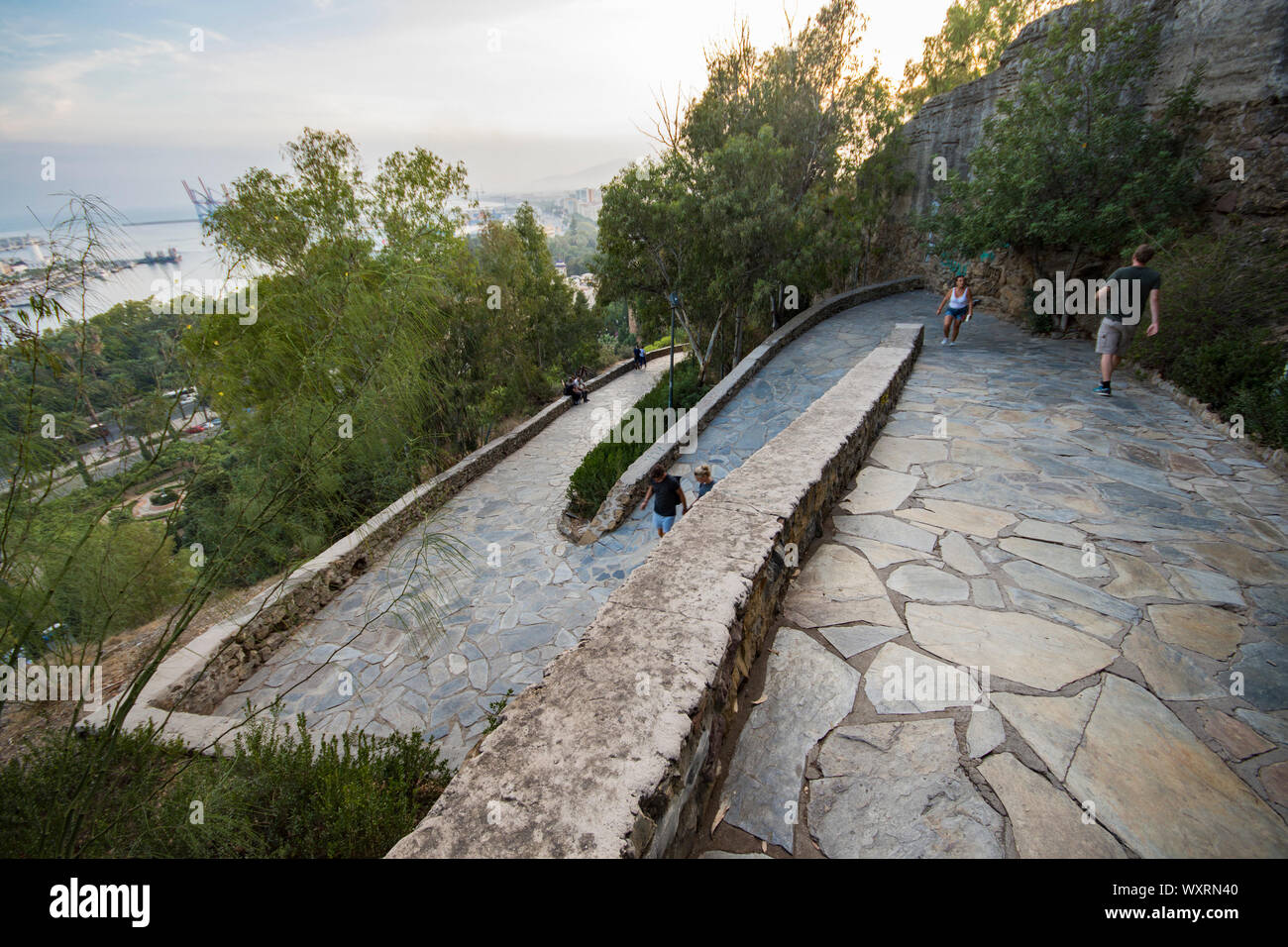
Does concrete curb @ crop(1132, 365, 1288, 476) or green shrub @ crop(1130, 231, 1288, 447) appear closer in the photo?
concrete curb @ crop(1132, 365, 1288, 476)

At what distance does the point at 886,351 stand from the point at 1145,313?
3648 mm

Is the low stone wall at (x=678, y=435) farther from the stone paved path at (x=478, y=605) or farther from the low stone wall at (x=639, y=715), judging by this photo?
the low stone wall at (x=639, y=715)

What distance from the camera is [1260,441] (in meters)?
4.34

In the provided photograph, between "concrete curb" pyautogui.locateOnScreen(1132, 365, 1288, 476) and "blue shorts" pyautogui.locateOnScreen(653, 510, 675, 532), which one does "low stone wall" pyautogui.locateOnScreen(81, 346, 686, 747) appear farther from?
"concrete curb" pyautogui.locateOnScreen(1132, 365, 1288, 476)

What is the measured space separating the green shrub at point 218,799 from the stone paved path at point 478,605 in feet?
3.19

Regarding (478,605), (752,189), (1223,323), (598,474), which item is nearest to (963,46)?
(752,189)

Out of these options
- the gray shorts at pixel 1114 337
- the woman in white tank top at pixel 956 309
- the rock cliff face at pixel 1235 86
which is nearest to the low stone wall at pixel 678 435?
the woman in white tank top at pixel 956 309

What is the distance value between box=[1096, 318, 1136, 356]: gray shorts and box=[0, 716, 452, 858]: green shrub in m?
7.64

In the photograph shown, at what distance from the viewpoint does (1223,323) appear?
5887 mm

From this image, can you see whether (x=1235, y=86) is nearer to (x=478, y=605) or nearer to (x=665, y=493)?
(x=665, y=493)

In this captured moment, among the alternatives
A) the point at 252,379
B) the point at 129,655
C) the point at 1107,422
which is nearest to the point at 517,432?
the point at 129,655

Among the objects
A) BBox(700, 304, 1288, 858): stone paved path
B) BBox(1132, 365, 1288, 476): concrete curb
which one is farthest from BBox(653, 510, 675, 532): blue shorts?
BBox(1132, 365, 1288, 476): concrete curb

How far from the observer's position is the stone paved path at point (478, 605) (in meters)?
5.05

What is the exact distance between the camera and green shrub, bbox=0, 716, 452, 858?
197cm
